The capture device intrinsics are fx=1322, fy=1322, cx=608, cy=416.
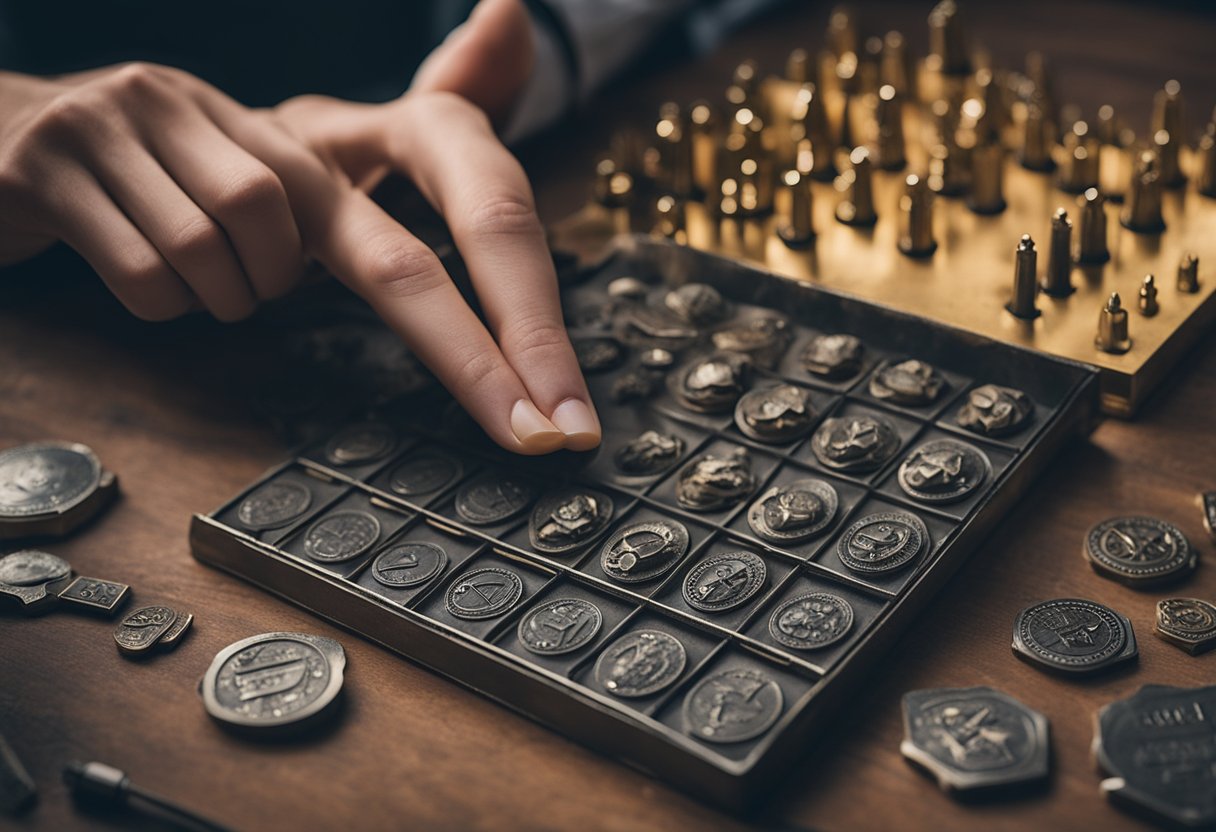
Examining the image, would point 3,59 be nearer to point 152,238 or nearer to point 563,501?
point 152,238

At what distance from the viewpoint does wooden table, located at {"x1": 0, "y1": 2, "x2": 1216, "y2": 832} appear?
2.47 feet

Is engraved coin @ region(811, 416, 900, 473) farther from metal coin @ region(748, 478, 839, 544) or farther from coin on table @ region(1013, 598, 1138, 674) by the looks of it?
coin on table @ region(1013, 598, 1138, 674)

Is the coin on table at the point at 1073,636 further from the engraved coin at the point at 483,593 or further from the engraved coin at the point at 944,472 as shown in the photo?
the engraved coin at the point at 483,593

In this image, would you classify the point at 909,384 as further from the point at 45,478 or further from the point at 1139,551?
the point at 45,478

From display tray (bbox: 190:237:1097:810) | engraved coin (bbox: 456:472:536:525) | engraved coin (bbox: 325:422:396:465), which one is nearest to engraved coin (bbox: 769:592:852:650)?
display tray (bbox: 190:237:1097:810)

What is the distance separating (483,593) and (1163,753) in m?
0.42

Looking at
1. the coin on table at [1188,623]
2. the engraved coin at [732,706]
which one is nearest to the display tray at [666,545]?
the engraved coin at [732,706]

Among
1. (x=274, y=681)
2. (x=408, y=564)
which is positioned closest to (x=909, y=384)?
(x=408, y=564)

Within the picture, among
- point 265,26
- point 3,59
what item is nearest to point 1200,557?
point 265,26

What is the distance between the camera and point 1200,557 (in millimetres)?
901

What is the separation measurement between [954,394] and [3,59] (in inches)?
50.9

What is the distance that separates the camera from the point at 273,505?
98cm

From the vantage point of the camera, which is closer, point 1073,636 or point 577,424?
point 1073,636

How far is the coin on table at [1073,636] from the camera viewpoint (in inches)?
32.0
